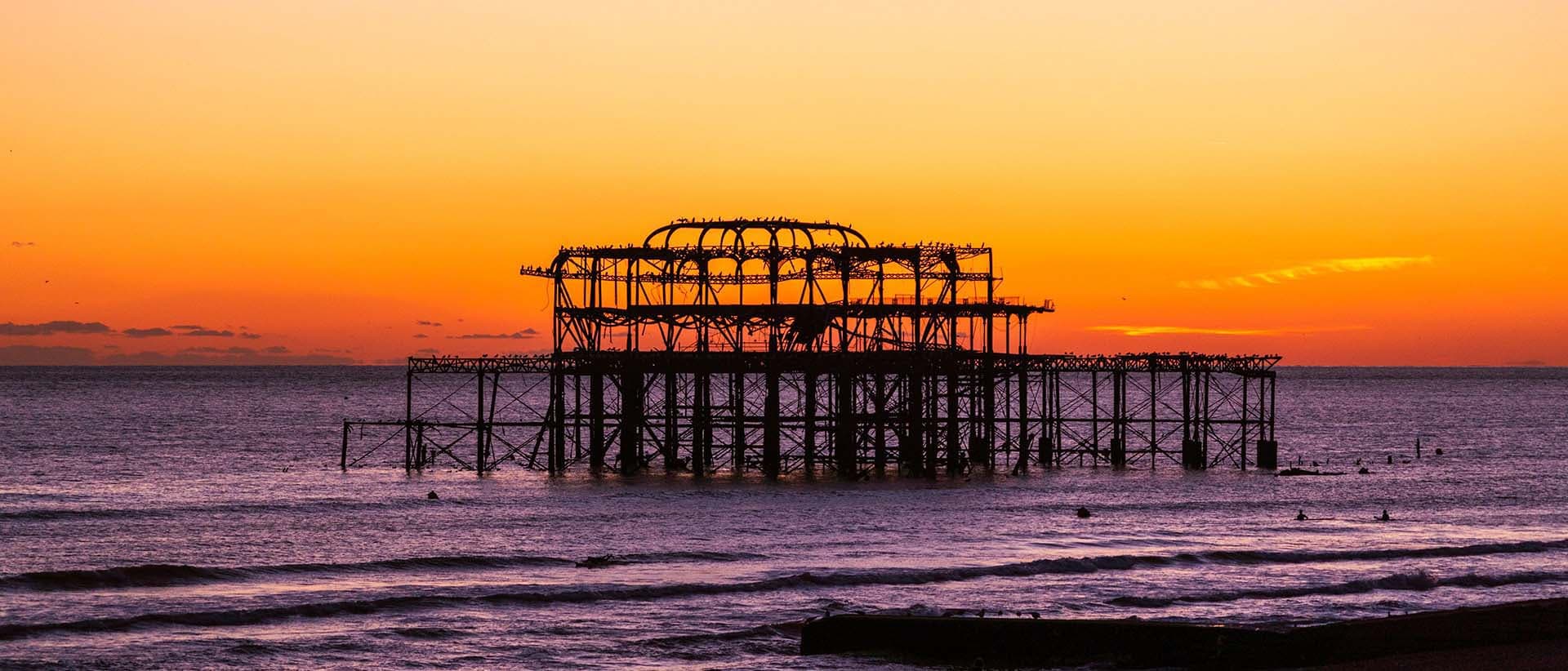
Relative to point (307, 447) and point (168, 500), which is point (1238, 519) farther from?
point (307, 447)

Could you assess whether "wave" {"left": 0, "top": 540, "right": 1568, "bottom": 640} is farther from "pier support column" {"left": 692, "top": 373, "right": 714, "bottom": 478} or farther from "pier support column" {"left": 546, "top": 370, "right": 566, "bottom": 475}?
"pier support column" {"left": 546, "top": 370, "right": 566, "bottom": 475}

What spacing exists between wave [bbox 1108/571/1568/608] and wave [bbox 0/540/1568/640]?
0.02 m

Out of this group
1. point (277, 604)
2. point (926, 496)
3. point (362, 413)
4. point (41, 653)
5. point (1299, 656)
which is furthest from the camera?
point (362, 413)

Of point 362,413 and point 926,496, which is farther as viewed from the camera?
point 362,413

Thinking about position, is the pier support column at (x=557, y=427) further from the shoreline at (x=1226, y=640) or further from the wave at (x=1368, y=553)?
the shoreline at (x=1226, y=640)

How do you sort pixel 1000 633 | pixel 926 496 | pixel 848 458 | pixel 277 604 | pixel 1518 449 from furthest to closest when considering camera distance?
pixel 1518 449 < pixel 848 458 < pixel 926 496 < pixel 277 604 < pixel 1000 633

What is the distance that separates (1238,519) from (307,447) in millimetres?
62805

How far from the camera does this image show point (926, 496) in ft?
191

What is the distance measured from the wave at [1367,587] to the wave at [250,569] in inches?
432

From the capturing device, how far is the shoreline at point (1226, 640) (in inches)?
1049

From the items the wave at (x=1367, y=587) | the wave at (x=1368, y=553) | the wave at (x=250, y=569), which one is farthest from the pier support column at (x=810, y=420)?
the wave at (x=1367, y=587)

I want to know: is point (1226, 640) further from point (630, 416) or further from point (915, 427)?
point (630, 416)

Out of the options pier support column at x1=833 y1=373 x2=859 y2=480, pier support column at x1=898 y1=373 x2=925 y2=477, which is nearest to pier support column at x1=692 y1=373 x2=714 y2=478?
pier support column at x1=833 y1=373 x2=859 y2=480

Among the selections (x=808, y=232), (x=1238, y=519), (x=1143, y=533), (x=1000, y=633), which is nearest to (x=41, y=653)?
(x=1000, y=633)
